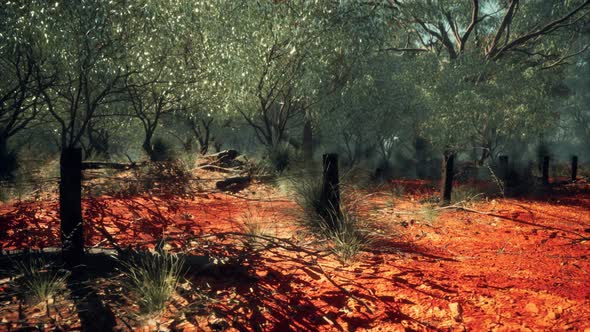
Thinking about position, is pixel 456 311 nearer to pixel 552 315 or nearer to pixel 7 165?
pixel 552 315

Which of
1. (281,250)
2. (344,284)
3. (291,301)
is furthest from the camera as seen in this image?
(281,250)

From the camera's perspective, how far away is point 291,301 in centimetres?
349

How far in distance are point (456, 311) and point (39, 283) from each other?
13.4ft

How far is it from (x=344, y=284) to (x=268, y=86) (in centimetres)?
1215

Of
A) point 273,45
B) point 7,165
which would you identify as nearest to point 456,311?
Result: point 273,45

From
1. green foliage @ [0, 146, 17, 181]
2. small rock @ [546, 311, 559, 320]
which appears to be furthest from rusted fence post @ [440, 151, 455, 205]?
green foliage @ [0, 146, 17, 181]

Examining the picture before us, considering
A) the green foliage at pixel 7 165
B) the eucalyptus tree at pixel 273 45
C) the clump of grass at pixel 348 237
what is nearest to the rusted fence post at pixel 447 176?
the clump of grass at pixel 348 237

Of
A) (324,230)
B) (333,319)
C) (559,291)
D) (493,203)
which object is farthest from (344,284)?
(493,203)

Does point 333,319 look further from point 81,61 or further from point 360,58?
point 360,58

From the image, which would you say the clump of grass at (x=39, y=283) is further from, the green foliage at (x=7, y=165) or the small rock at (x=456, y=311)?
the green foliage at (x=7, y=165)

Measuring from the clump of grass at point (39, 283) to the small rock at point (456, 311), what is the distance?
142 inches

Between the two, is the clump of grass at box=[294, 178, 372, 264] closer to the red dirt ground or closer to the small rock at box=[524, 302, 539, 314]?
the red dirt ground

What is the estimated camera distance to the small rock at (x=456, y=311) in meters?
3.04

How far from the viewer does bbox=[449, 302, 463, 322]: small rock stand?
9.96ft
